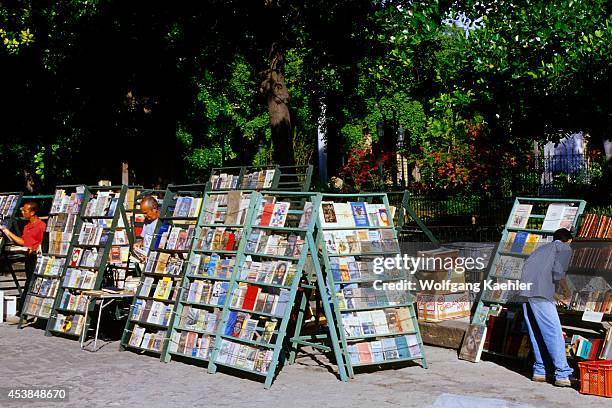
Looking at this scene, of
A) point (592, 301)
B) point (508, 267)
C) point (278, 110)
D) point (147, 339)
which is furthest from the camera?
point (278, 110)

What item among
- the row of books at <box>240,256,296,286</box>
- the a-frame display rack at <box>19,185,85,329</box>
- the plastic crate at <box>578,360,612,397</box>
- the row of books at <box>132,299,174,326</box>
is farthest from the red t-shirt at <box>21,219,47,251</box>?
the plastic crate at <box>578,360,612,397</box>

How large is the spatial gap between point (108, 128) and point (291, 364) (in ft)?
52.8

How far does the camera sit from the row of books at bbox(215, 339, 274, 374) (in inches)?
406

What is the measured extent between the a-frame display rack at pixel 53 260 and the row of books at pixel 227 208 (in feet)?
11.3

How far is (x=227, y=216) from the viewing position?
11773mm

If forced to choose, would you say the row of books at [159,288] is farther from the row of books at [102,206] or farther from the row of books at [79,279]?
the row of books at [102,206]

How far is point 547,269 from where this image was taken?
10102 millimetres

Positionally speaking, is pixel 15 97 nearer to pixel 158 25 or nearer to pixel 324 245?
pixel 158 25

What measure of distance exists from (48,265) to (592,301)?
8744 mm

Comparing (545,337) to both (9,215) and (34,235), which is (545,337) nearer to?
(34,235)

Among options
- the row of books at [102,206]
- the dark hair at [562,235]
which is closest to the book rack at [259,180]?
the row of books at [102,206]

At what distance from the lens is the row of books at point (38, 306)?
14.6 metres

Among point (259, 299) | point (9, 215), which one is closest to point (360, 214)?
point (259, 299)

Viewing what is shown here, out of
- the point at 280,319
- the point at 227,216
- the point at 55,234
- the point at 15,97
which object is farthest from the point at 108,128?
the point at 280,319
